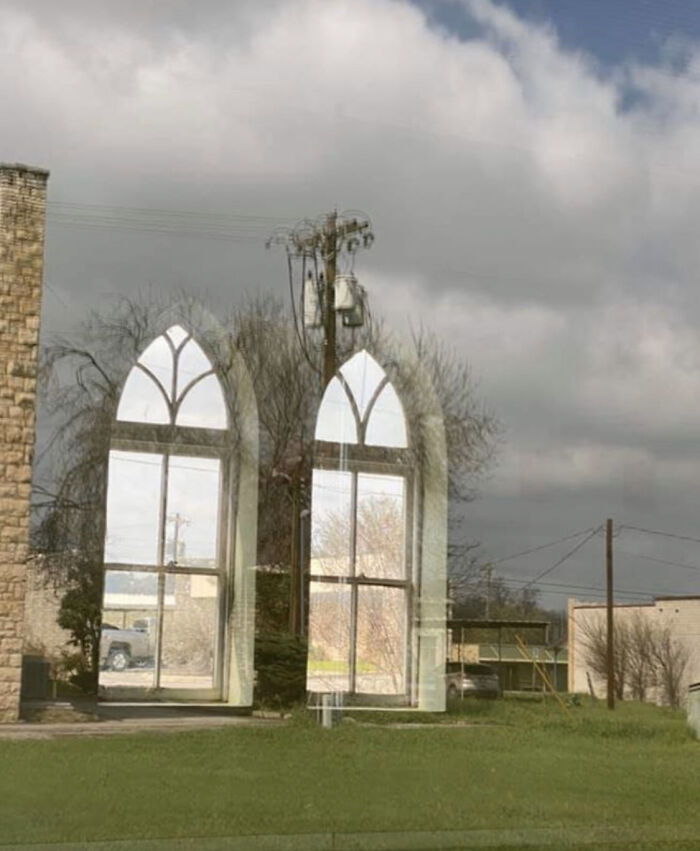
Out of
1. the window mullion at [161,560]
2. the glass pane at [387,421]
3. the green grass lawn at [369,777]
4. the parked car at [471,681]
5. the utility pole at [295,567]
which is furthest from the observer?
the window mullion at [161,560]

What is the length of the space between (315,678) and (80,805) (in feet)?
8.39

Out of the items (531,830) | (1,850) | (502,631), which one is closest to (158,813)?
(1,850)

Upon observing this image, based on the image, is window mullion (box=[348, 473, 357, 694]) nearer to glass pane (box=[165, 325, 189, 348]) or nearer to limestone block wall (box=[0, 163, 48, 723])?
glass pane (box=[165, 325, 189, 348])

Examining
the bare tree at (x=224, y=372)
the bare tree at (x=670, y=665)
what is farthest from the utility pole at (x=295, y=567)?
the bare tree at (x=670, y=665)

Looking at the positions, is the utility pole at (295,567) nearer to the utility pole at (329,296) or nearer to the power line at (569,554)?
the utility pole at (329,296)

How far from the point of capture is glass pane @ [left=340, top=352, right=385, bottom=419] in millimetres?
8266

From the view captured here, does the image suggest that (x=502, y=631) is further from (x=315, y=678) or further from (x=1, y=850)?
(x=1, y=850)

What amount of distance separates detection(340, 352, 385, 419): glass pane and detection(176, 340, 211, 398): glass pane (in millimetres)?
925

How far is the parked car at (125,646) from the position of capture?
8.73m

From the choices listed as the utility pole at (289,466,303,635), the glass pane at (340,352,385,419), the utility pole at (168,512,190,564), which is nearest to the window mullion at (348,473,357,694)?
the utility pole at (289,466,303,635)

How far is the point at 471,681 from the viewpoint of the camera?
7934 mm

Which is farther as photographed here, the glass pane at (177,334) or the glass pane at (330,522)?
the glass pane at (330,522)

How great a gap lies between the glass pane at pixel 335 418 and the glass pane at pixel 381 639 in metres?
0.87

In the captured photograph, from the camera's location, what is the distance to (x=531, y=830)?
21.7 feet
